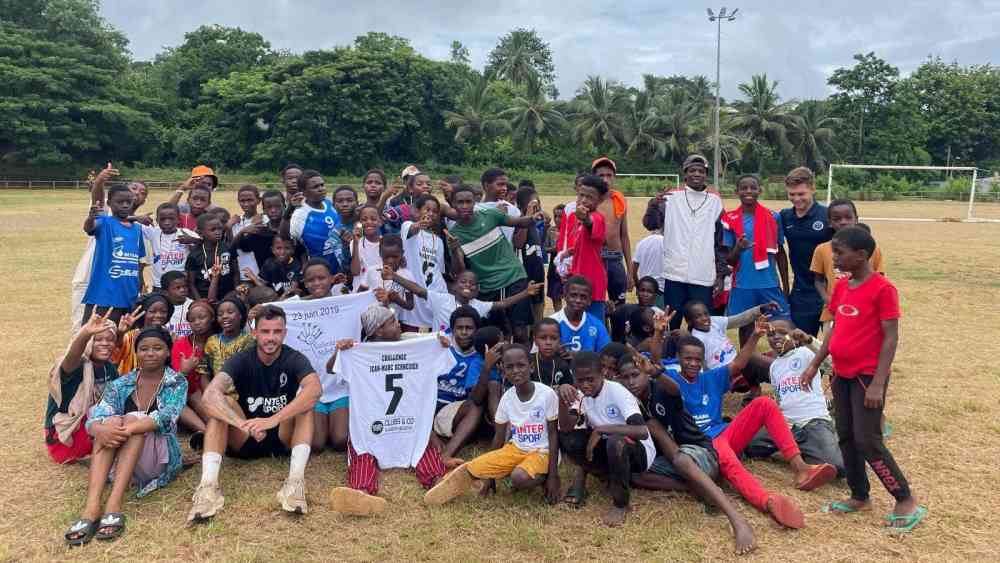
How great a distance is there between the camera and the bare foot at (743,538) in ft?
12.3

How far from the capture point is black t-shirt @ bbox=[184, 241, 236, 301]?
648cm

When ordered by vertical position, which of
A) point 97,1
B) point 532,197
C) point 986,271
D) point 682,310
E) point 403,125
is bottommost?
point 986,271

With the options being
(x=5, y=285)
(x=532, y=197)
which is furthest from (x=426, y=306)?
(x=5, y=285)

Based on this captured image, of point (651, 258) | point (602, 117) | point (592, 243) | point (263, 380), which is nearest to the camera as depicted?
point (263, 380)

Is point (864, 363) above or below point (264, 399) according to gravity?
above

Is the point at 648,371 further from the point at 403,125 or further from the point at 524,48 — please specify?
the point at 524,48

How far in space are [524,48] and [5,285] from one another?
7267cm

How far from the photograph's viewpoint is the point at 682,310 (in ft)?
20.9

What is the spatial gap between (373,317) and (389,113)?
45.8 metres

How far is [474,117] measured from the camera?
170 feet

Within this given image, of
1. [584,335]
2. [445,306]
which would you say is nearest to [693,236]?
[584,335]

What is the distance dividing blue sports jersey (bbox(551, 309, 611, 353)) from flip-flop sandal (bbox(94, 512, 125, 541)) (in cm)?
311

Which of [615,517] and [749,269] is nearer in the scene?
[615,517]

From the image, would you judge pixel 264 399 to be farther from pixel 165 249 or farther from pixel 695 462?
pixel 165 249
